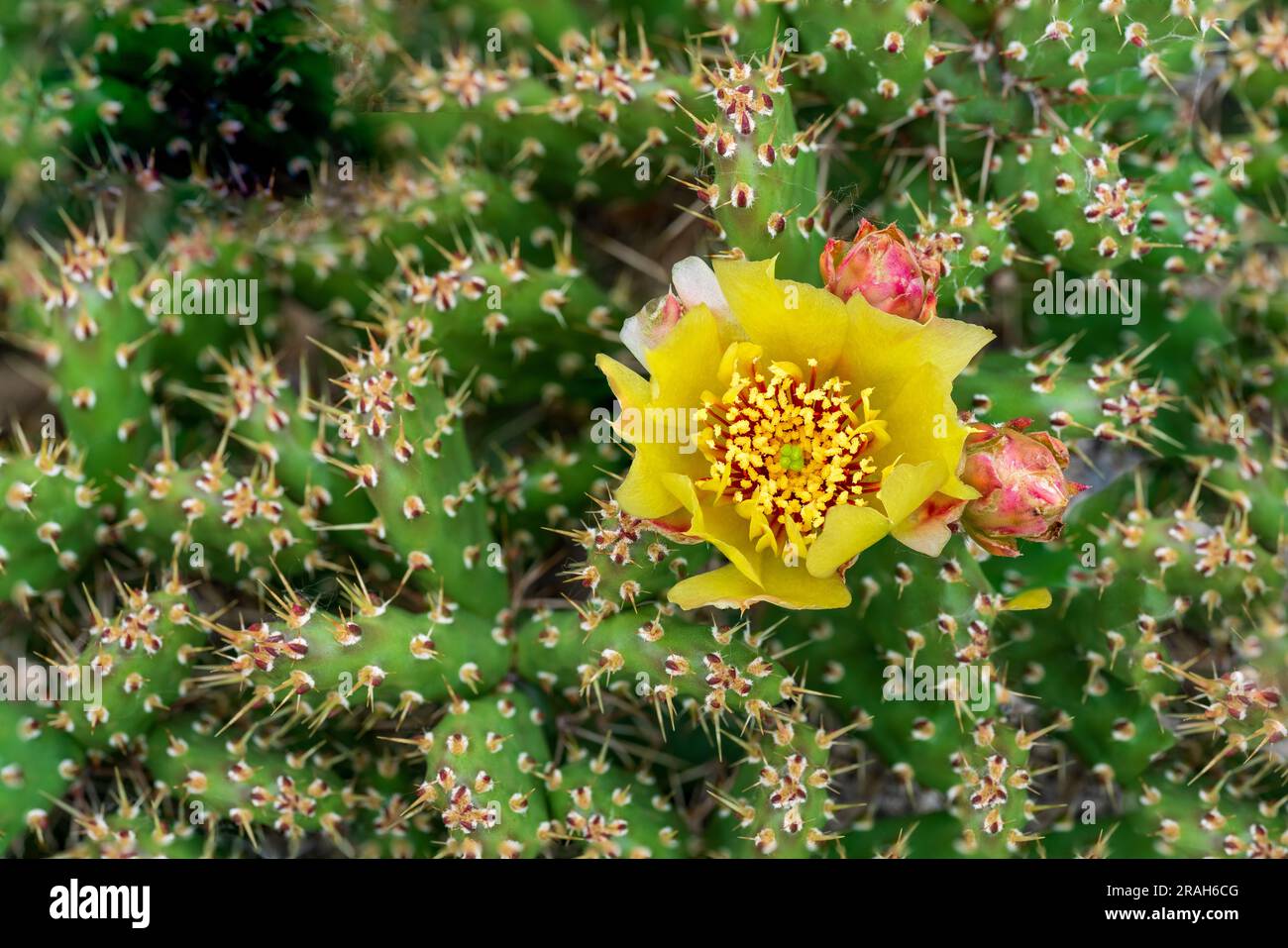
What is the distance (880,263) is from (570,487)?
110cm

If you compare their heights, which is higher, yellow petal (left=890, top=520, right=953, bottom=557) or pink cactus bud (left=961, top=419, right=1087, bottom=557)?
pink cactus bud (left=961, top=419, right=1087, bottom=557)

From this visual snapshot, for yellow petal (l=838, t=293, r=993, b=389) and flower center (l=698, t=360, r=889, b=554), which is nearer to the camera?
yellow petal (l=838, t=293, r=993, b=389)

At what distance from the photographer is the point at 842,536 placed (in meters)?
1.96

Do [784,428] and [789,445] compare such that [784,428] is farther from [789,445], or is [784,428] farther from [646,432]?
[646,432]

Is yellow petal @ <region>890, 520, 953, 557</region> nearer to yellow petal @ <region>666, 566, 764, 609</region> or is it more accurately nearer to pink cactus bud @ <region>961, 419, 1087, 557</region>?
pink cactus bud @ <region>961, 419, 1087, 557</region>

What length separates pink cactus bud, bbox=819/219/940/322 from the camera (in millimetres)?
2045

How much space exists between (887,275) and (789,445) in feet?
1.20

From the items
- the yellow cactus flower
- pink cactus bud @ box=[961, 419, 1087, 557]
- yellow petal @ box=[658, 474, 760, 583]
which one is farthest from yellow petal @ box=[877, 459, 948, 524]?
yellow petal @ box=[658, 474, 760, 583]

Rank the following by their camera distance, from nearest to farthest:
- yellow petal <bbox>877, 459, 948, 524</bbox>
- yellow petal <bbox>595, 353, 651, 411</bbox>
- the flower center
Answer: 1. yellow petal <bbox>877, 459, 948, 524</bbox>
2. yellow petal <bbox>595, 353, 651, 411</bbox>
3. the flower center

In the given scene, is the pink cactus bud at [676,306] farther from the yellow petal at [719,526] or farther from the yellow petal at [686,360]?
the yellow petal at [719,526]

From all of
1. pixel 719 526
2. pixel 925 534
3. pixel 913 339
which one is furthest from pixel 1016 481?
pixel 719 526

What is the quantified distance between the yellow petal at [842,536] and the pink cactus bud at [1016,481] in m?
0.19
